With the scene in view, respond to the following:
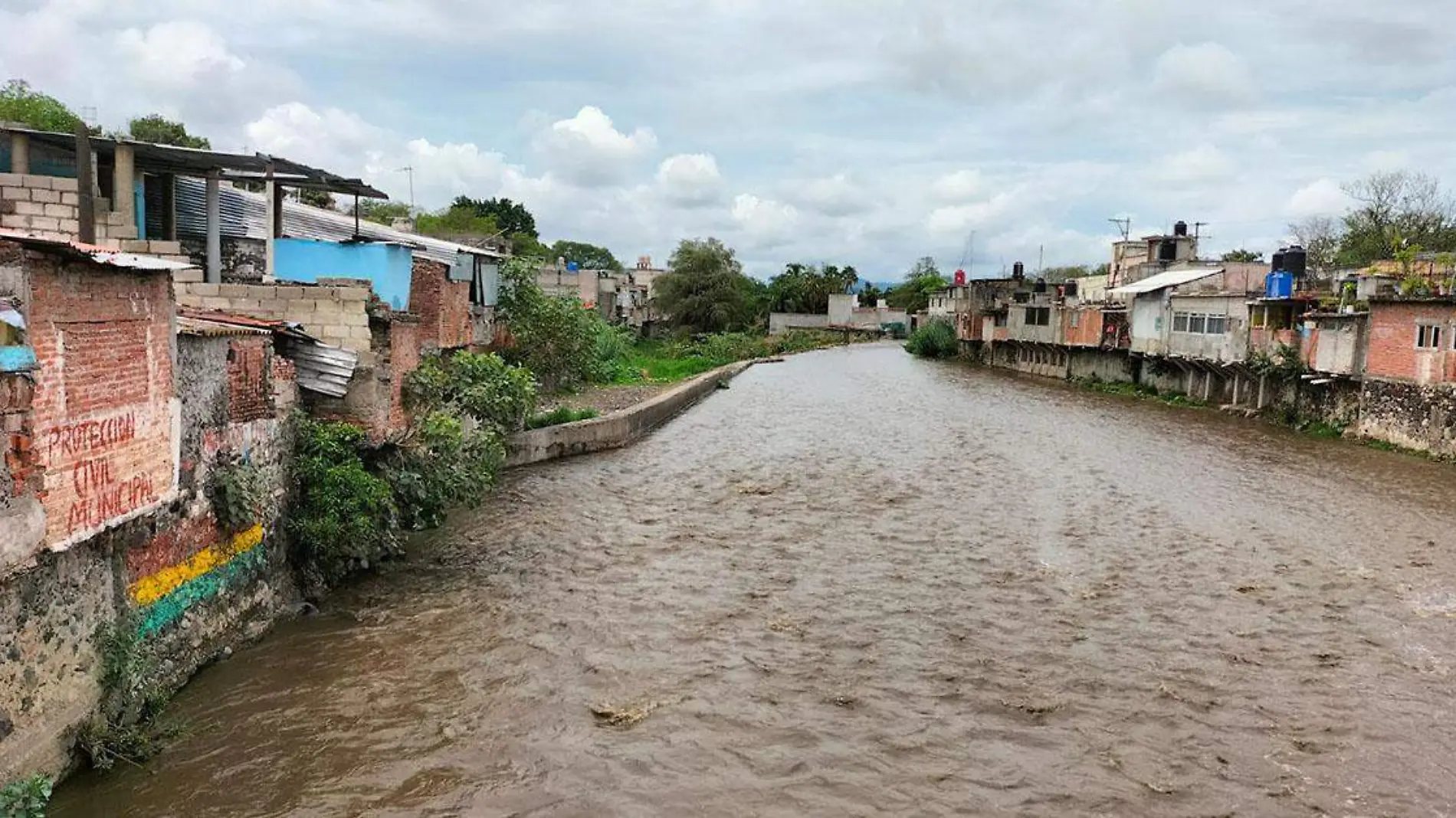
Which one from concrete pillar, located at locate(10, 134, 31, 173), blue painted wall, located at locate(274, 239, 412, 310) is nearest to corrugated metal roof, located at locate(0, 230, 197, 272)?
concrete pillar, located at locate(10, 134, 31, 173)

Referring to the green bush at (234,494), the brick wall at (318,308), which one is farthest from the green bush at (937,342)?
the green bush at (234,494)

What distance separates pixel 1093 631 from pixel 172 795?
817 cm

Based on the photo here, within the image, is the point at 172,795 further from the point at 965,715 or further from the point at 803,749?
the point at 965,715

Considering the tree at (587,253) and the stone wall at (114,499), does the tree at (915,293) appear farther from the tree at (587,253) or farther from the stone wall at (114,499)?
the stone wall at (114,499)

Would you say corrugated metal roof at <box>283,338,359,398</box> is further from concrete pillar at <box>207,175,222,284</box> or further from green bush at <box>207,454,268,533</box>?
concrete pillar at <box>207,175,222,284</box>

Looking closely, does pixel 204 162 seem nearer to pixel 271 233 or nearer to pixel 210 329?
pixel 271 233

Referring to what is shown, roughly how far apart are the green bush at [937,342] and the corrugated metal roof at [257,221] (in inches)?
1711

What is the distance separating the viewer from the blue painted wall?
1374 cm

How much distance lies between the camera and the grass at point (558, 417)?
1992cm

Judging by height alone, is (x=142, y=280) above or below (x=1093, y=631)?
above

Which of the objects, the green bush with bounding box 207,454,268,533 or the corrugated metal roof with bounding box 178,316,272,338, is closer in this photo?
the corrugated metal roof with bounding box 178,316,272,338

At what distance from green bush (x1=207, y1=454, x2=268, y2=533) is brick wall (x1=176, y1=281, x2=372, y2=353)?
107 inches

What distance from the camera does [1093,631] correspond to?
10.3 metres

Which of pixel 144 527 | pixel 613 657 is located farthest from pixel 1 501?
pixel 613 657
